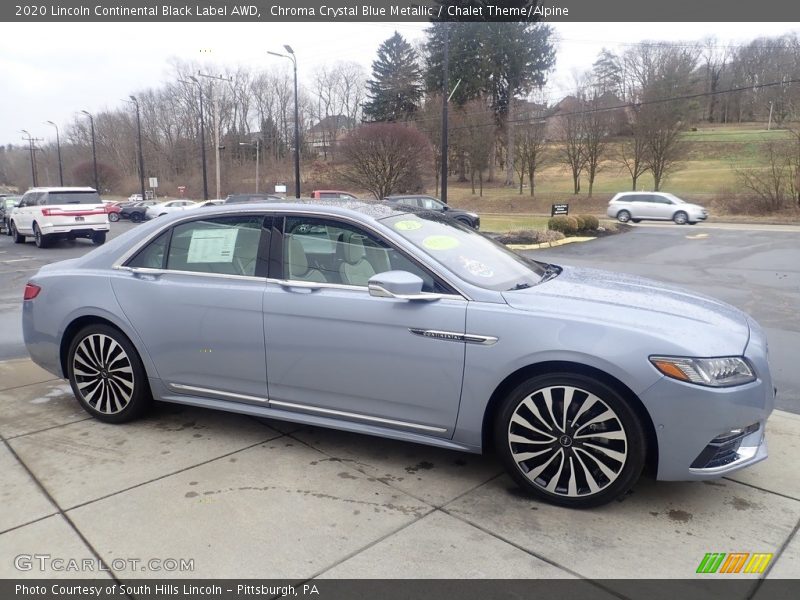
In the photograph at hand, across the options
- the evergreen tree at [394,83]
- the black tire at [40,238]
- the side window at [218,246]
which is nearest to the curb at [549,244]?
the side window at [218,246]

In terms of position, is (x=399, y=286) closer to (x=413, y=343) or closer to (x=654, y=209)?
(x=413, y=343)

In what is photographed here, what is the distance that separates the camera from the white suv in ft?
57.9

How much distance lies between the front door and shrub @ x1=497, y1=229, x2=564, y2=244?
14887mm

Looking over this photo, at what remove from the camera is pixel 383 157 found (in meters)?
30.9

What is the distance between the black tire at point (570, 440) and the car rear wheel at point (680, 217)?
92.4ft

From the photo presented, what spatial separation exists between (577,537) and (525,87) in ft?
191

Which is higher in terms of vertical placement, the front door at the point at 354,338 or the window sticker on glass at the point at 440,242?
the window sticker on glass at the point at 440,242

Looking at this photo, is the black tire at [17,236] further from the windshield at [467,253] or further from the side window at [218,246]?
the windshield at [467,253]

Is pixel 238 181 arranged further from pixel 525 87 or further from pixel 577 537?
pixel 577 537

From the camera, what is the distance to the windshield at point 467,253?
3.36 meters

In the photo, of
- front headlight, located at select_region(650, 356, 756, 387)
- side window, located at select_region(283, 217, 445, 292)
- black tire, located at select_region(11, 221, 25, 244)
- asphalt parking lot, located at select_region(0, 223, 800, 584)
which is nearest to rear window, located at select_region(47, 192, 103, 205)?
black tire, located at select_region(11, 221, 25, 244)

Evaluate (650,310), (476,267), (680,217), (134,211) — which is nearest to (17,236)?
(134,211)

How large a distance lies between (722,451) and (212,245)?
3209 mm

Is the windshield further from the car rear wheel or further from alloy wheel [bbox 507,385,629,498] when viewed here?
the car rear wheel
